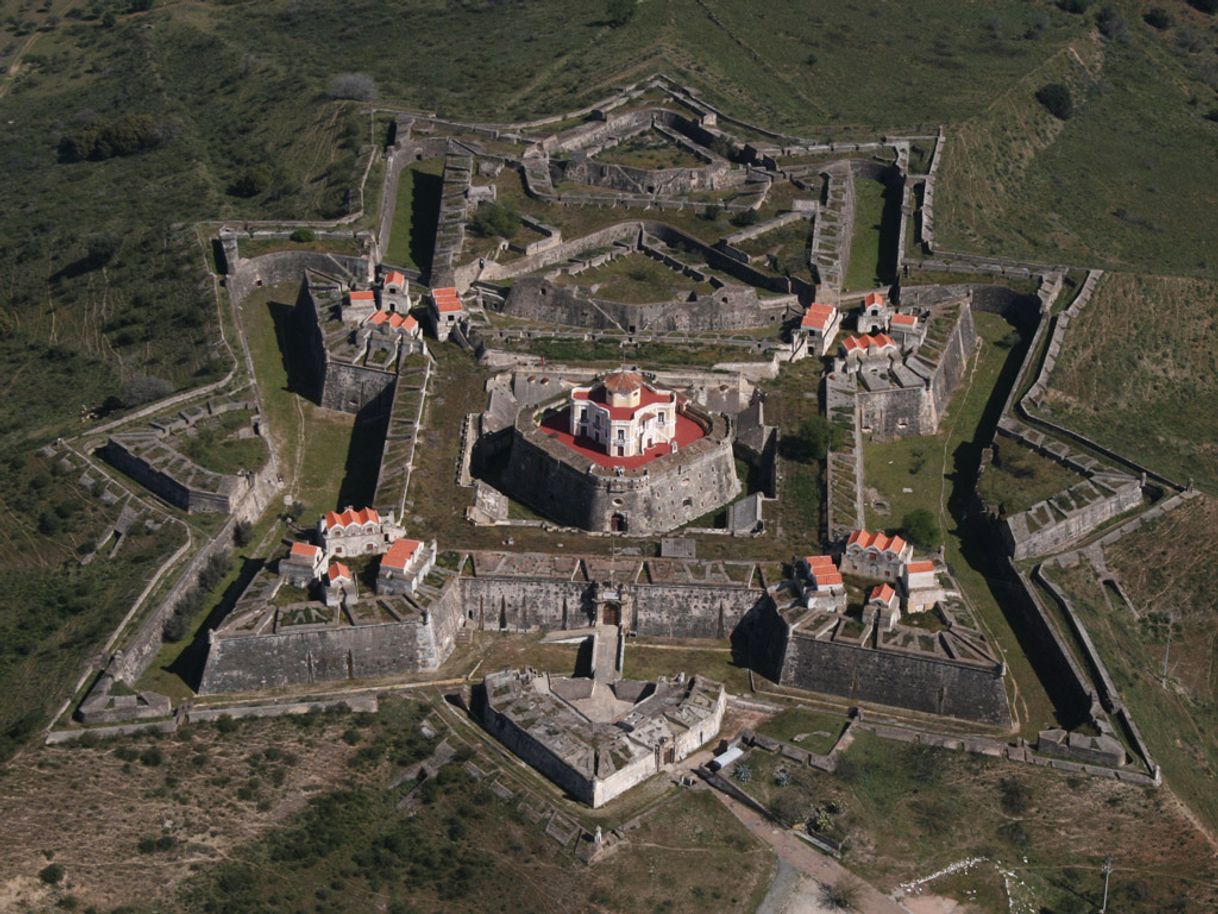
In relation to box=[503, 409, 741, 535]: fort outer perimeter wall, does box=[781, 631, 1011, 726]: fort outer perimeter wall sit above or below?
below

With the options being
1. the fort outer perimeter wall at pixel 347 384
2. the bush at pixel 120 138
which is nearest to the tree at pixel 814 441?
the fort outer perimeter wall at pixel 347 384

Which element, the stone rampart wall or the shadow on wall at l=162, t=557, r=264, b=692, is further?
the shadow on wall at l=162, t=557, r=264, b=692

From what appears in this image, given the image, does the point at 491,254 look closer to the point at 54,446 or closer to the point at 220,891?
the point at 54,446

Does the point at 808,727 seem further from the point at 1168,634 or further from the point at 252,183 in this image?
the point at 252,183

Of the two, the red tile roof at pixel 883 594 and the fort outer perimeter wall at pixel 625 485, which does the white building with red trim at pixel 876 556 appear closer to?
the red tile roof at pixel 883 594

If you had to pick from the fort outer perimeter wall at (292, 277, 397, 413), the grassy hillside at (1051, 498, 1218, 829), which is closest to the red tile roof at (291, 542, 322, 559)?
the fort outer perimeter wall at (292, 277, 397, 413)

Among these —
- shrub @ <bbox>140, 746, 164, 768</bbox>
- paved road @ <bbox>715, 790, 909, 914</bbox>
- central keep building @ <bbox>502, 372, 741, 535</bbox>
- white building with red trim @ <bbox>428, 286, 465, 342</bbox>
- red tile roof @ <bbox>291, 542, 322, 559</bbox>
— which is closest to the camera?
paved road @ <bbox>715, 790, 909, 914</bbox>

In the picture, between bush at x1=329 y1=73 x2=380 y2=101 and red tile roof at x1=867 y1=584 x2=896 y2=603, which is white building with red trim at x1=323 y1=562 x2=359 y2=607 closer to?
red tile roof at x1=867 y1=584 x2=896 y2=603
